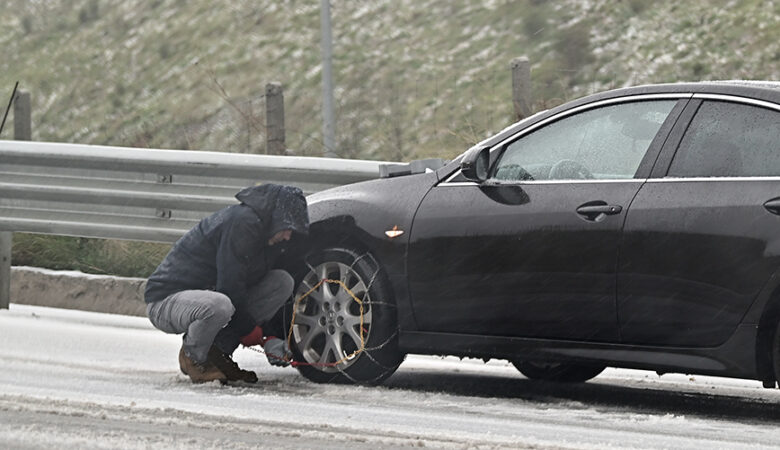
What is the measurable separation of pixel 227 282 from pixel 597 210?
6.35ft

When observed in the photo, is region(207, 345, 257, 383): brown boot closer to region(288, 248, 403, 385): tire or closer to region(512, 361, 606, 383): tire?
region(288, 248, 403, 385): tire

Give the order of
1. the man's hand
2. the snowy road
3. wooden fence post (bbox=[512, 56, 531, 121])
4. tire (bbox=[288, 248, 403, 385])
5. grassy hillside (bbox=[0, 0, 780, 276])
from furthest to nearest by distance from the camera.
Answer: grassy hillside (bbox=[0, 0, 780, 276]) → wooden fence post (bbox=[512, 56, 531, 121]) → the man's hand → tire (bbox=[288, 248, 403, 385]) → the snowy road

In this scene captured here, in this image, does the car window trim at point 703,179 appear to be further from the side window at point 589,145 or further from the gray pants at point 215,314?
the gray pants at point 215,314

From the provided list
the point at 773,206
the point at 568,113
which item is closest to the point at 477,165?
the point at 568,113

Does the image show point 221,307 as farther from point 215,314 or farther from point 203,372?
point 203,372

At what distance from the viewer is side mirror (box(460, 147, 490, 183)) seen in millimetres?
8109

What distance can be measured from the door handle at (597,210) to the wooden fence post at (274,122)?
7.44 metres

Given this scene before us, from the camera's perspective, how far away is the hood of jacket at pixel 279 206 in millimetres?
8305

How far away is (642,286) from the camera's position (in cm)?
747

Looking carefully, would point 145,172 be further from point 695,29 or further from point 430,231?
point 695,29

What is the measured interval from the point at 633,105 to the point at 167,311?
2.54 m

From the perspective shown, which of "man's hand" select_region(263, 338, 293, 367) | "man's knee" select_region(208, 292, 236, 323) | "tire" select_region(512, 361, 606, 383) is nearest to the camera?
"man's knee" select_region(208, 292, 236, 323)

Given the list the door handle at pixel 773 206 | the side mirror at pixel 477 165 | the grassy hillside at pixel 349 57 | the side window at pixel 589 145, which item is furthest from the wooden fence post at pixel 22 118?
the grassy hillside at pixel 349 57

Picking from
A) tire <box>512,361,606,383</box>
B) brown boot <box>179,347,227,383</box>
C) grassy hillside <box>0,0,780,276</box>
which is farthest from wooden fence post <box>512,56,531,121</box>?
grassy hillside <box>0,0,780,276</box>
